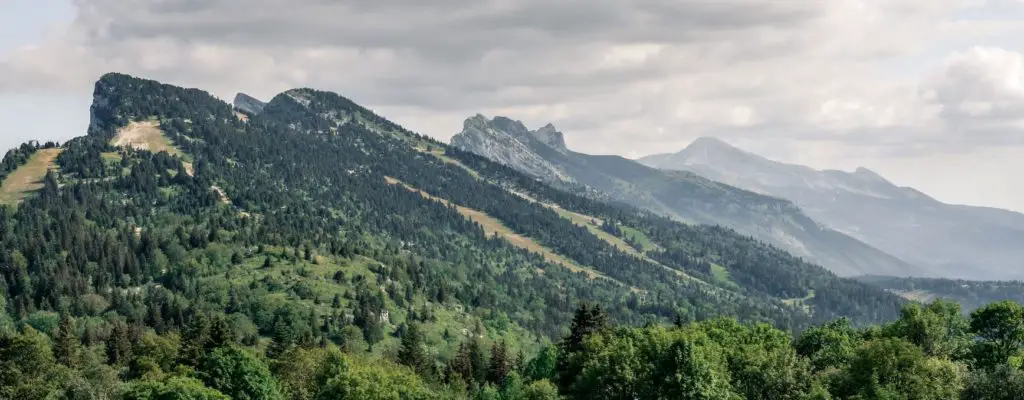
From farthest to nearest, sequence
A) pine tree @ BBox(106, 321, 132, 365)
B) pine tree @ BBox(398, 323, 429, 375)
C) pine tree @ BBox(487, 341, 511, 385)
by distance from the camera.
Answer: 1. pine tree @ BBox(398, 323, 429, 375)
2. pine tree @ BBox(487, 341, 511, 385)
3. pine tree @ BBox(106, 321, 132, 365)

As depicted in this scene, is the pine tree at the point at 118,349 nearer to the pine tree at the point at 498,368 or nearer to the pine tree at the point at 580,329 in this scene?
the pine tree at the point at 498,368

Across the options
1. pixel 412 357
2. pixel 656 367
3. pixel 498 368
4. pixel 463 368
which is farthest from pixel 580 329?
pixel 412 357

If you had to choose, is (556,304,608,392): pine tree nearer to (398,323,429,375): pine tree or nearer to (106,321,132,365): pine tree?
(398,323,429,375): pine tree

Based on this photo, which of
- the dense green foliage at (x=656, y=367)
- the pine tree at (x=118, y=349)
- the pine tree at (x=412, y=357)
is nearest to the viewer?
the dense green foliage at (x=656, y=367)

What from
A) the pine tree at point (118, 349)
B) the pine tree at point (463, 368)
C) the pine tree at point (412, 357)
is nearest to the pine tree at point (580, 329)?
the pine tree at point (463, 368)

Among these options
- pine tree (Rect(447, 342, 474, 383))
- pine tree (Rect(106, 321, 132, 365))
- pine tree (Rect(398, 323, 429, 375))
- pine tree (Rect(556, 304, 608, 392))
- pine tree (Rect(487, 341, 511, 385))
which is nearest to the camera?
pine tree (Rect(556, 304, 608, 392))

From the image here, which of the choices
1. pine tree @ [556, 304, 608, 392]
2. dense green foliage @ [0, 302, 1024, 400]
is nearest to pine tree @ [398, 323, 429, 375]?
dense green foliage @ [0, 302, 1024, 400]

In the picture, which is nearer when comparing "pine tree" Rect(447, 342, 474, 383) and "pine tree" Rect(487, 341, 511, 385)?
"pine tree" Rect(487, 341, 511, 385)

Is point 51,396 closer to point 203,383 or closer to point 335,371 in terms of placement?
point 203,383

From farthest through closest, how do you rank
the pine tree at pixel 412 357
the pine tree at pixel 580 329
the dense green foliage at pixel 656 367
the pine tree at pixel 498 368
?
the pine tree at pixel 412 357 < the pine tree at pixel 498 368 < the pine tree at pixel 580 329 < the dense green foliage at pixel 656 367

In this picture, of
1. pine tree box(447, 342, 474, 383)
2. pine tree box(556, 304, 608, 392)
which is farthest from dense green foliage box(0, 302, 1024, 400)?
pine tree box(447, 342, 474, 383)

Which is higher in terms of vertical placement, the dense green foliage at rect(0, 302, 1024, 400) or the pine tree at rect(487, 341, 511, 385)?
the dense green foliage at rect(0, 302, 1024, 400)

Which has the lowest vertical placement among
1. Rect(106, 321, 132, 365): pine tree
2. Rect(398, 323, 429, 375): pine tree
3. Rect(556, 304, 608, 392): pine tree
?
Rect(106, 321, 132, 365): pine tree

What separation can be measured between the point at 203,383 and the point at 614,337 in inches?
2421
